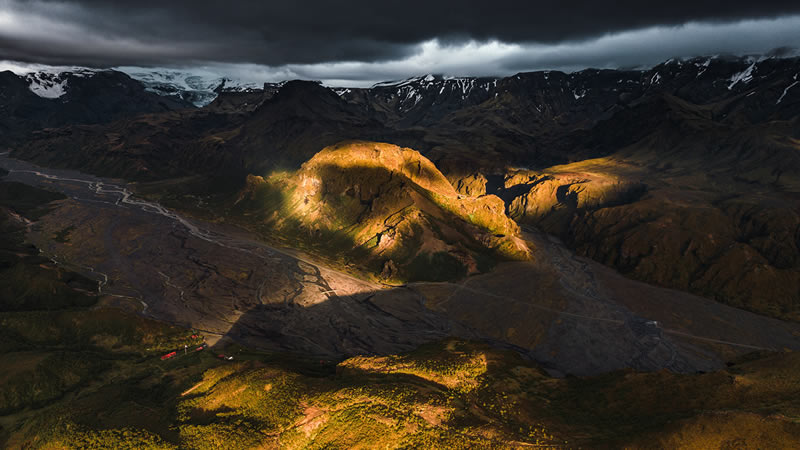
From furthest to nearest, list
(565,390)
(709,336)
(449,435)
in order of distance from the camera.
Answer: (709,336) < (565,390) < (449,435)

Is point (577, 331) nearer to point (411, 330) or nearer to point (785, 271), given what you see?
point (411, 330)

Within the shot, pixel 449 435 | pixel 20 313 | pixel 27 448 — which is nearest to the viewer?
pixel 449 435

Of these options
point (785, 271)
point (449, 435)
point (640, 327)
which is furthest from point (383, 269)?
point (785, 271)

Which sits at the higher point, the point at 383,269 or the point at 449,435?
the point at 449,435

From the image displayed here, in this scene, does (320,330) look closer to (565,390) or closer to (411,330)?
(411,330)

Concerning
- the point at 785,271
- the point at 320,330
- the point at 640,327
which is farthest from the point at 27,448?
the point at 785,271

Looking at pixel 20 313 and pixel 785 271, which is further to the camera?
pixel 785 271

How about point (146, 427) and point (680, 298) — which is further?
point (680, 298)

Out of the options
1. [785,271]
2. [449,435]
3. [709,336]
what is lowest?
[709,336]

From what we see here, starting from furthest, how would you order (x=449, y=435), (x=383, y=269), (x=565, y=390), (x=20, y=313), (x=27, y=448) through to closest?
(x=383, y=269)
(x=20, y=313)
(x=565, y=390)
(x=27, y=448)
(x=449, y=435)
